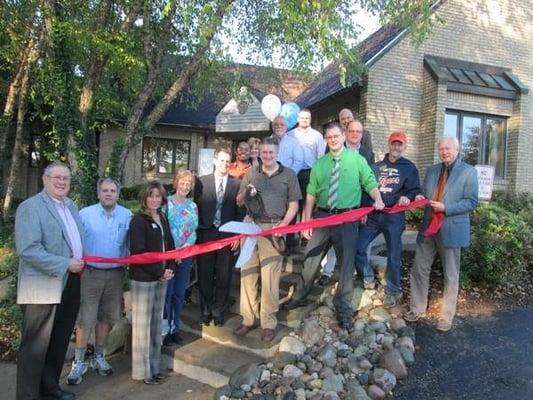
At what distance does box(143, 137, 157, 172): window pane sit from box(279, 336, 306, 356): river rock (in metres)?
16.4

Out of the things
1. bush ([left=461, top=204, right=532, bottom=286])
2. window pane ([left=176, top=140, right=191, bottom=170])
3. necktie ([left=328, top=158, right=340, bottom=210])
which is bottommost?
bush ([left=461, top=204, right=532, bottom=286])

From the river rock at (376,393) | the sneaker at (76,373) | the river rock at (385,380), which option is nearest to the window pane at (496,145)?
the river rock at (385,380)

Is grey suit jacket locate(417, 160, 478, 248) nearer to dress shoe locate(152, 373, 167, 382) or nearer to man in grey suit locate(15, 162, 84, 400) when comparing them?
dress shoe locate(152, 373, 167, 382)

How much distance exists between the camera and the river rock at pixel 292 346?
4.55 m

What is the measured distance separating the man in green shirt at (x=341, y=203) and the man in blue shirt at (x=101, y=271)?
1812 mm

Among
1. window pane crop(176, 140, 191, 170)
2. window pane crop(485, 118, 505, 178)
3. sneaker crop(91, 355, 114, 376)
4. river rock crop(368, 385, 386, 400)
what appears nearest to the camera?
river rock crop(368, 385, 386, 400)

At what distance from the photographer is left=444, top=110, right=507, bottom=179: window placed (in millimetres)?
12242

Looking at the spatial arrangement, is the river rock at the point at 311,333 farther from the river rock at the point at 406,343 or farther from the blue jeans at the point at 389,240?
the blue jeans at the point at 389,240

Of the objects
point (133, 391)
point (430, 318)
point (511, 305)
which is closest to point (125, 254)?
point (133, 391)

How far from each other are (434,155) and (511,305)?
20.7 feet

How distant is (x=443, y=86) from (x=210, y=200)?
8579mm

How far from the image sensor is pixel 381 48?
11.8 m

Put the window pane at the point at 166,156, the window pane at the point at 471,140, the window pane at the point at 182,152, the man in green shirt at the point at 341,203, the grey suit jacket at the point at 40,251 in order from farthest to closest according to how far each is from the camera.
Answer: the window pane at the point at 182,152, the window pane at the point at 166,156, the window pane at the point at 471,140, the man in green shirt at the point at 341,203, the grey suit jacket at the point at 40,251

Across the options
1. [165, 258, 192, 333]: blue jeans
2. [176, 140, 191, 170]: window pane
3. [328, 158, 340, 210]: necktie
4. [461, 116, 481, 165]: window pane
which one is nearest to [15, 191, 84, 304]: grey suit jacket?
[165, 258, 192, 333]: blue jeans
